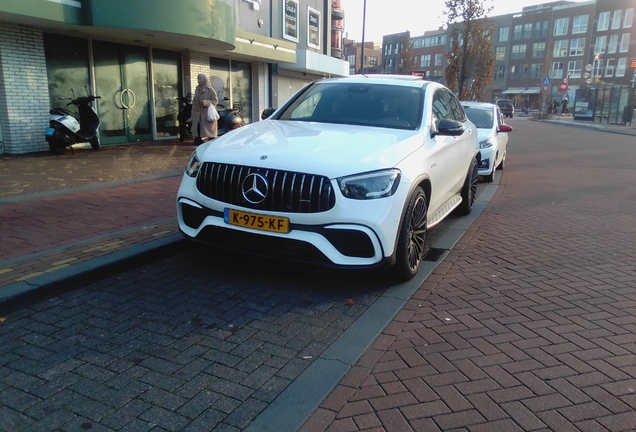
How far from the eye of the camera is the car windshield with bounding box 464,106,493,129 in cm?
1120

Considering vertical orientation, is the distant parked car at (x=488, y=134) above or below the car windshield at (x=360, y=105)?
below

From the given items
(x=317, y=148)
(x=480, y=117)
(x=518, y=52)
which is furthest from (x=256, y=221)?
(x=518, y=52)

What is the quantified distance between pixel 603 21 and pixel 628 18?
3.73 m

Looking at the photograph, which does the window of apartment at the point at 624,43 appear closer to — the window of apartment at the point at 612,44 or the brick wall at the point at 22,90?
the window of apartment at the point at 612,44

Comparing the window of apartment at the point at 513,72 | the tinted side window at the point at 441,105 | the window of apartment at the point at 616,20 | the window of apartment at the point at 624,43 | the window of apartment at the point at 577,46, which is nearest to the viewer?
the tinted side window at the point at 441,105

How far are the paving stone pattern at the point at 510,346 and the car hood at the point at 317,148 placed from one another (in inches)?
47.6

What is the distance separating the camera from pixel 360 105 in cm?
542

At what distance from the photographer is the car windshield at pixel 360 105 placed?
17.1 ft

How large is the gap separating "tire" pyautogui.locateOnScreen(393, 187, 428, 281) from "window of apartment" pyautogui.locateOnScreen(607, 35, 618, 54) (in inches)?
3369

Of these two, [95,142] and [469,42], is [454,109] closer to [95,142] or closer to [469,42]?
[95,142]

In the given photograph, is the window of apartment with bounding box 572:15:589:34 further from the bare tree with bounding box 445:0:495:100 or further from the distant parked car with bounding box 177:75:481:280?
the distant parked car with bounding box 177:75:481:280

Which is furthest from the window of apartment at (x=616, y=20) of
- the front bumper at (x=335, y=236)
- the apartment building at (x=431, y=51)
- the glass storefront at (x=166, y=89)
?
the front bumper at (x=335, y=236)

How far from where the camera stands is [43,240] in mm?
4953

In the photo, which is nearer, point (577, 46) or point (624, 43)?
point (624, 43)
